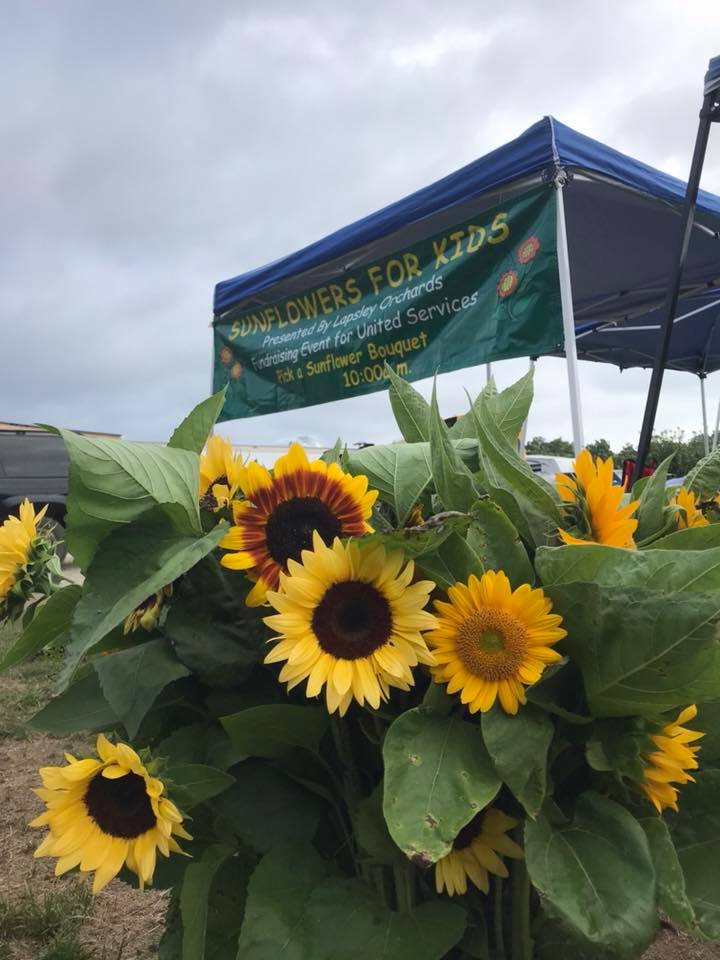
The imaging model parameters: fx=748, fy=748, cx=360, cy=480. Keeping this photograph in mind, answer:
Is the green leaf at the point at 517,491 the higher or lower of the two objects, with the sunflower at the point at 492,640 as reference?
higher

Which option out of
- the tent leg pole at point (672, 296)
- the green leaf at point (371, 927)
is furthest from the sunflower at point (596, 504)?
the tent leg pole at point (672, 296)

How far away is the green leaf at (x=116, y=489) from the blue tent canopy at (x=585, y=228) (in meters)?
2.88

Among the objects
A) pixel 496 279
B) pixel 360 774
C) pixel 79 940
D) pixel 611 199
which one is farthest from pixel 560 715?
pixel 611 199

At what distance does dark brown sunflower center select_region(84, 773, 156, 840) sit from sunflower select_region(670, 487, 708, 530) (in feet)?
1.85

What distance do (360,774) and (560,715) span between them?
20 cm

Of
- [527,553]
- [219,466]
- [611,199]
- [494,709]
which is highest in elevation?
[611,199]

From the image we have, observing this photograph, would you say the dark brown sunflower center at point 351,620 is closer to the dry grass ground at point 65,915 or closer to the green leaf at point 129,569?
the green leaf at point 129,569

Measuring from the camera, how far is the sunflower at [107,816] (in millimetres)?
584

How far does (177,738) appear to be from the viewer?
69cm

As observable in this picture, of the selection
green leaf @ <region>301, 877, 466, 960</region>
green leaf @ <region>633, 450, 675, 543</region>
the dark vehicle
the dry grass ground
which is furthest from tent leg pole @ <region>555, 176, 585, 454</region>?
the dark vehicle

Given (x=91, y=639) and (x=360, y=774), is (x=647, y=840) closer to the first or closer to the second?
(x=360, y=774)

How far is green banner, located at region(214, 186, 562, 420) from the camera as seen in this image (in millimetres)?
3564

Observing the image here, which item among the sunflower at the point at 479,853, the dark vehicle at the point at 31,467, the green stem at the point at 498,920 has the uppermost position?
the dark vehicle at the point at 31,467

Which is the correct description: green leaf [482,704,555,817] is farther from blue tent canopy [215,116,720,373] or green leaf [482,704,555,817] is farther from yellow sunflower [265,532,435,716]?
blue tent canopy [215,116,720,373]
